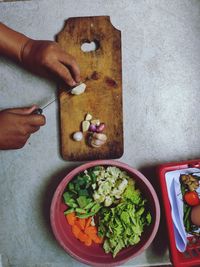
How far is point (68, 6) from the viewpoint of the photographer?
1139 millimetres

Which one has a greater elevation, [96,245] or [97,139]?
[97,139]

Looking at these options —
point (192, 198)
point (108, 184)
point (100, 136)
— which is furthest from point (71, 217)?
point (192, 198)

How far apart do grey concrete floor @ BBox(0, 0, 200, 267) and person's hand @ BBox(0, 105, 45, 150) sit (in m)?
0.11

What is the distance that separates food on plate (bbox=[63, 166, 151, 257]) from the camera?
3.55 feet

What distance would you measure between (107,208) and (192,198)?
254 mm

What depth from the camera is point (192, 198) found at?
1.07 metres

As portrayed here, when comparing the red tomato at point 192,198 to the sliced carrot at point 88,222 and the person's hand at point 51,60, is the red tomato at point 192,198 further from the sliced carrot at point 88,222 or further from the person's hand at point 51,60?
the person's hand at point 51,60

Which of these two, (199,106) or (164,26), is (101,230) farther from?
(164,26)

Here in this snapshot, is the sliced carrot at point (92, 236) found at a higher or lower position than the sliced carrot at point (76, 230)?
lower

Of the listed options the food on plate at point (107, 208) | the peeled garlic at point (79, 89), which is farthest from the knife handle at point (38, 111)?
the food on plate at point (107, 208)

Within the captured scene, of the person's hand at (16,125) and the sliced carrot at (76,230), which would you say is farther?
the sliced carrot at (76,230)

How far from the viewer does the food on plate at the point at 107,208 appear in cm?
108

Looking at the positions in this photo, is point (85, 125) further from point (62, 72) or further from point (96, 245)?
point (96, 245)

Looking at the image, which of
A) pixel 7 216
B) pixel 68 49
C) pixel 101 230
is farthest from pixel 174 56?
pixel 7 216
